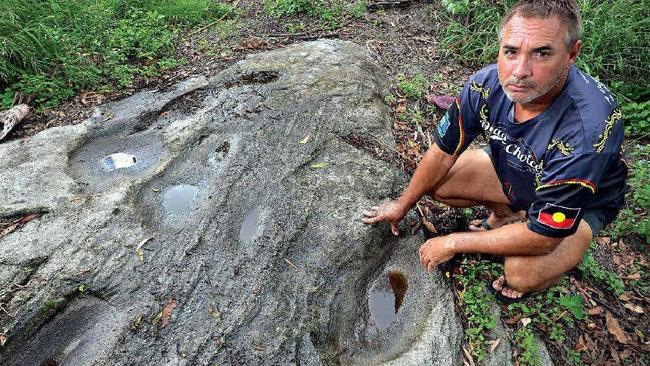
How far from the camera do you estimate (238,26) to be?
5.98 m

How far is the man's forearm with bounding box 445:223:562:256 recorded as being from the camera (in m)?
2.46

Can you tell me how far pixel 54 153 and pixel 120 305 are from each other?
5.52 ft

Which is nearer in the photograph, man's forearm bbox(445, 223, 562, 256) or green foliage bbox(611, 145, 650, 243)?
man's forearm bbox(445, 223, 562, 256)

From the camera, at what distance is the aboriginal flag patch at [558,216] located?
2293 millimetres

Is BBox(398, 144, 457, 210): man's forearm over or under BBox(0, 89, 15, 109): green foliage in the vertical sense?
under

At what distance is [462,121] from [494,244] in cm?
73

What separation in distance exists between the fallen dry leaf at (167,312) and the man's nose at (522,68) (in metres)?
2.21

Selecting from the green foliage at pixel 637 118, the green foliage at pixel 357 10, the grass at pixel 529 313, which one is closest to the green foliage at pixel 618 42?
the green foliage at pixel 637 118

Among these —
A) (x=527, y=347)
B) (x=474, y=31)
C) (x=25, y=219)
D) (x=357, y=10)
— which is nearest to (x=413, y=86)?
(x=474, y=31)

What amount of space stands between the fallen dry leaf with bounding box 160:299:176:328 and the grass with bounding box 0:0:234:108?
2.81 m

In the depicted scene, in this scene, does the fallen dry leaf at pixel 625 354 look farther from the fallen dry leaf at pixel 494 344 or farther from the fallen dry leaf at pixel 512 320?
the fallen dry leaf at pixel 494 344

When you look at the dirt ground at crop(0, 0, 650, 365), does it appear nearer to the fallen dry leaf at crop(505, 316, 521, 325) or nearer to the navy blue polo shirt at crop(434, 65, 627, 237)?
the fallen dry leaf at crop(505, 316, 521, 325)

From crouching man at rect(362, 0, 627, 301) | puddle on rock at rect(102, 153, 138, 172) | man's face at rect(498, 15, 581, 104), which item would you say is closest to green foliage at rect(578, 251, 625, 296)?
crouching man at rect(362, 0, 627, 301)

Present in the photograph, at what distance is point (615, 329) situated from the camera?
9.22 feet
